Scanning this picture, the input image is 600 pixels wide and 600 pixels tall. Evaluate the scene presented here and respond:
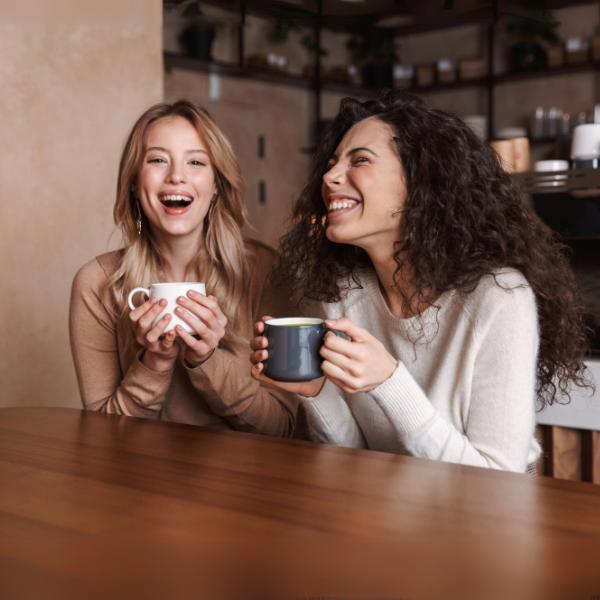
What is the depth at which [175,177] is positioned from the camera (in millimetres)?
1431

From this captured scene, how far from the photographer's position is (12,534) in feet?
1.75

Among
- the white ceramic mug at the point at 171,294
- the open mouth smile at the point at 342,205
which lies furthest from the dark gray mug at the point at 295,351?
the open mouth smile at the point at 342,205

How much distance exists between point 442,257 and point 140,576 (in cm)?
81

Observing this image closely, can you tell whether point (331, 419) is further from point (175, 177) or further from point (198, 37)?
point (198, 37)

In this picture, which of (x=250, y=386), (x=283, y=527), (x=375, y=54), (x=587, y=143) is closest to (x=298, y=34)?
(x=375, y=54)

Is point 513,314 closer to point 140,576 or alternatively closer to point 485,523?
point 485,523

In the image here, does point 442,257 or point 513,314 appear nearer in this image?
point 513,314

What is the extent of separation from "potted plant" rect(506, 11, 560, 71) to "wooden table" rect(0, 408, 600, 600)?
4946 millimetres

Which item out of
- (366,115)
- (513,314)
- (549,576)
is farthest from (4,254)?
(549,576)

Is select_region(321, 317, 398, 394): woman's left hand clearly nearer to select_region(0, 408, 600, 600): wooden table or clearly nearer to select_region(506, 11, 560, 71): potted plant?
select_region(0, 408, 600, 600): wooden table

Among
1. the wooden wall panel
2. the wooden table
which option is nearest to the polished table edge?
the wooden table

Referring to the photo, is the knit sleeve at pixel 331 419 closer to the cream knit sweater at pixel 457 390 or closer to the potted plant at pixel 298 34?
the cream knit sweater at pixel 457 390

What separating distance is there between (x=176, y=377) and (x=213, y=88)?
392 cm

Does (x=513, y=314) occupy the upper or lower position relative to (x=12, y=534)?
upper
